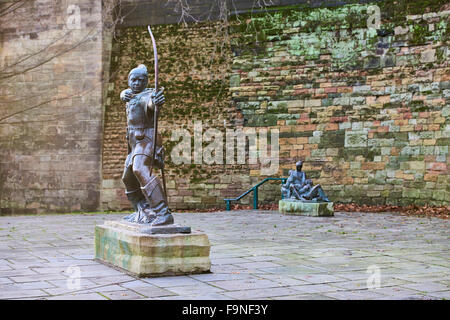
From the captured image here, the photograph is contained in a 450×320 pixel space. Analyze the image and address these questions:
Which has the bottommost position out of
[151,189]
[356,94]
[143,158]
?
[151,189]

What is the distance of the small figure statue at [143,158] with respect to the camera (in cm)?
541

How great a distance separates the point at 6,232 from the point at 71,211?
20.0 ft

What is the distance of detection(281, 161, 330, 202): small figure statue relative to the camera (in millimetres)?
11430

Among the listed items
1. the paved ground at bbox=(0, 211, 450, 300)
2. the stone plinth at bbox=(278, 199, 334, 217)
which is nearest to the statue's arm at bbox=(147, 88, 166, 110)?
the paved ground at bbox=(0, 211, 450, 300)

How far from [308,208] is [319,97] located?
128 inches

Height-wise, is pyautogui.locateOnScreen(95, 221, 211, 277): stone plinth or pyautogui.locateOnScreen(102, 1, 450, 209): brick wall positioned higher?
pyautogui.locateOnScreen(102, 1, 450, 209): brick wall

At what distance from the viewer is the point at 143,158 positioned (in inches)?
219

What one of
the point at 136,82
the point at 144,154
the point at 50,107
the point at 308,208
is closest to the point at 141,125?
the point at 144,154

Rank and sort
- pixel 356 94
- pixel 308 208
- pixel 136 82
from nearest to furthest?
pixel 136 82
pixel 308 208
pixel 356 94

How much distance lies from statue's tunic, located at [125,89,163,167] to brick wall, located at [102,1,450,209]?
820 cm

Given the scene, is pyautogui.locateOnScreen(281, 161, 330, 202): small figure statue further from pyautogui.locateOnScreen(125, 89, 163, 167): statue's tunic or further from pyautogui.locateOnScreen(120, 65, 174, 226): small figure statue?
pyautogui.locateOnScreen(125, 89, 163, 167): statue's tunic

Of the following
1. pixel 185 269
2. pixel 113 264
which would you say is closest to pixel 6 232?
pixel 113 264

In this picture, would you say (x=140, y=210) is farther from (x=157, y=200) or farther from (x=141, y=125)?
(x=141, y=125)

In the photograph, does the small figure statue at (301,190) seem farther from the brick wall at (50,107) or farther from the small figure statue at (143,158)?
the small figure statue at (143,158)
